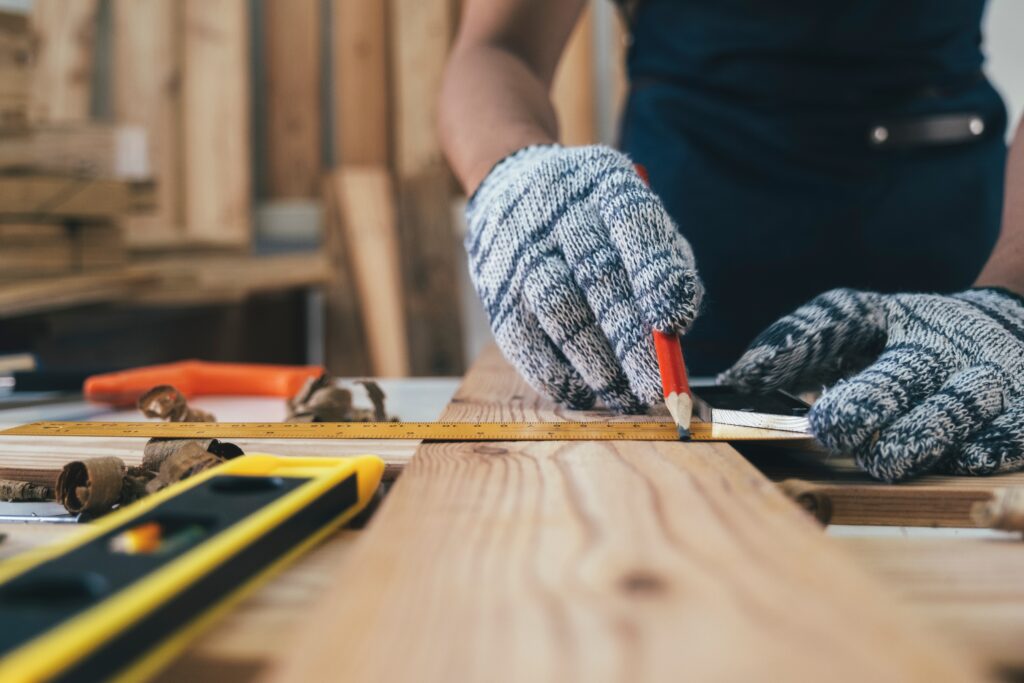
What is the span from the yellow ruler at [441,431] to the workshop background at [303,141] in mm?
1910

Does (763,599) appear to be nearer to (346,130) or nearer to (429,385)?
(429,385)

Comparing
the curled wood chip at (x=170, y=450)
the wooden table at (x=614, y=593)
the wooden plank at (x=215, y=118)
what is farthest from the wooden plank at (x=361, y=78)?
the wooden table at (x=614, y=593)

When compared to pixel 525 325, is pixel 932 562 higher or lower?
lower

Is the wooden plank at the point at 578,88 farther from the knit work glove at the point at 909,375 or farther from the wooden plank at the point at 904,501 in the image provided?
the wooden plank at the point at 904,501

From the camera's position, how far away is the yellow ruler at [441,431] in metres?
0.83

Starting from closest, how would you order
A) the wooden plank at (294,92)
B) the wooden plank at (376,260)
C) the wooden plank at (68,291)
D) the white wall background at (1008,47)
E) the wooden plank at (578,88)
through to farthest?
the wooden plank at (68,291) → the white wall background at (1008,47) → the wooden plank at (376,260) → the wooden plank at (578,88) → the wooden plank at (294,92)

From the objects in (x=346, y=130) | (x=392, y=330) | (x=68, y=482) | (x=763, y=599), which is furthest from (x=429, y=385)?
(x=346, y=130)

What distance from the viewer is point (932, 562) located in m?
0.55

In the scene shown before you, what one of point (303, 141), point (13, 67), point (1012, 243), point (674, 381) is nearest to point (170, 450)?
point (674, 381)

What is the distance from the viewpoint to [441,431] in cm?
87

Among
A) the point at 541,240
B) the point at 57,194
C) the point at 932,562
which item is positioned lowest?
the point at 932,562

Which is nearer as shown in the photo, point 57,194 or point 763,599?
point 763,599

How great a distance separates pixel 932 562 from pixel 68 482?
0.69 metres

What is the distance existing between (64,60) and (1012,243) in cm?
334
